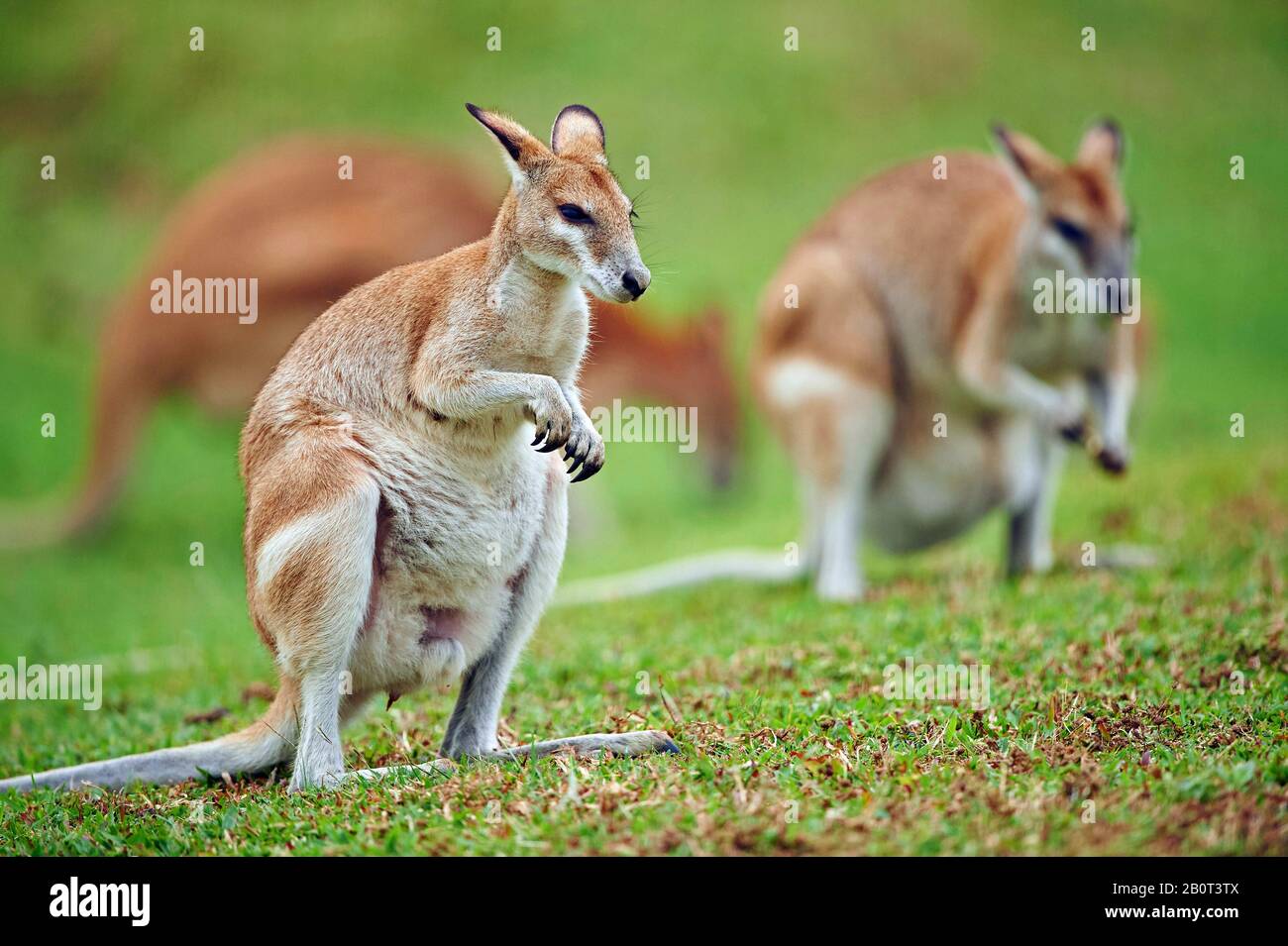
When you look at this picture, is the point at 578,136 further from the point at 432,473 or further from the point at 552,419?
the point at 432,473

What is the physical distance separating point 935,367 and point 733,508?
529 centimetres

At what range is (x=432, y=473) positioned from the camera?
12.6 feet

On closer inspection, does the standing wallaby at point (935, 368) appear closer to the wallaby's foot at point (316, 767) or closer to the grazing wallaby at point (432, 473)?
the grazing wallaby at point (432, 473)

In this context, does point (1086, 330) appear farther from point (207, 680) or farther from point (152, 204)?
point (152, 204)

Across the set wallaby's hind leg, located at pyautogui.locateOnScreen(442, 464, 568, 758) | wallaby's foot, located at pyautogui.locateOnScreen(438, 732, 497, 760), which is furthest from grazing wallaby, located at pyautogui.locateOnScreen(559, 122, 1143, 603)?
wallaby's foot, located at pyautogui.locateOnScreen(438, 732, 497, 760)

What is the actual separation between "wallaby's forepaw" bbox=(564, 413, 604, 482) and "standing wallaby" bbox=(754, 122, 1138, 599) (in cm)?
275

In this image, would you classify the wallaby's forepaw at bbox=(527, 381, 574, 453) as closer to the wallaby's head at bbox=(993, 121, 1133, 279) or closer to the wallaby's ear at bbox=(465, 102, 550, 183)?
the wallaby's ear at bbox=(465, 102, 550, 183)

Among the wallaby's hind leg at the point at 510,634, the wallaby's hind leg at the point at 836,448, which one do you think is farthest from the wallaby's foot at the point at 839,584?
the wallaby's hind leg at the point at 510,634

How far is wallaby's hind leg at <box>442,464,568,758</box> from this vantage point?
13.2 ft

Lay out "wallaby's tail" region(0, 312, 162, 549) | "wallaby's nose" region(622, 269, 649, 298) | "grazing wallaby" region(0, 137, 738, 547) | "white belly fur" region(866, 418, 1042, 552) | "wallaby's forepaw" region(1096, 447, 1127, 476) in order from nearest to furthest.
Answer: "wallaby's nose" region(622, 269, 649, 298) → "wallaby's forepaw" region(1096, 447, 1127, 476) → "white belly fur" region(866, 418, 1042, 552) → "wallaby's tail" region(0, 312, 162, 549) → "grazing wallaby" region(0, 137, 738, 547)

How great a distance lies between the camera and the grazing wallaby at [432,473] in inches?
145
